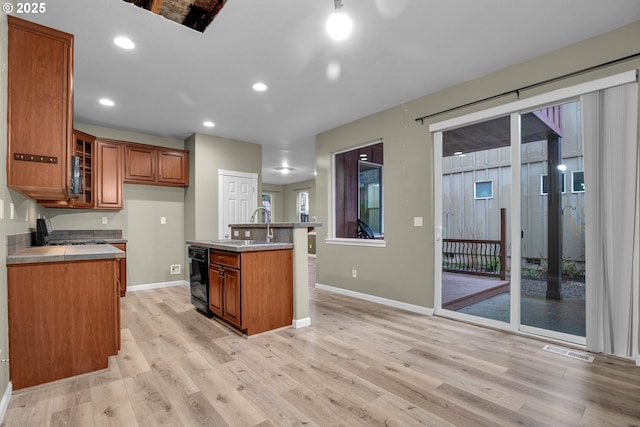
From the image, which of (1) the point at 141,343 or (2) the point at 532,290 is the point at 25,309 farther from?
(2) the point at 532,290

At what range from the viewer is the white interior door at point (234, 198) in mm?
5613

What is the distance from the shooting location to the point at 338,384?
2154 mm

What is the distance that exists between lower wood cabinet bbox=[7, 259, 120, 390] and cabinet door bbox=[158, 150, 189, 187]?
3.38 meters

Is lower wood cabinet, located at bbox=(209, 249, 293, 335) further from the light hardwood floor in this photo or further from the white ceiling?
the white ceiling

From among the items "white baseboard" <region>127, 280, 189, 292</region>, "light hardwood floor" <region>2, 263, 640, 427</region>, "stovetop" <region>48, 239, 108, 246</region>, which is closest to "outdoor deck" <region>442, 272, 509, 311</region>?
"light hardwood floor" <region>2, 263, 640, 427</region>

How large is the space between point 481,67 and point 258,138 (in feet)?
12.7

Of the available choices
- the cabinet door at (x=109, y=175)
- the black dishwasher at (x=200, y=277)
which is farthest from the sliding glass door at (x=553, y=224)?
the cabinet door at (x=109, y=175)

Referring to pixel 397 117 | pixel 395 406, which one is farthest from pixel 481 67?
pixel 395 406

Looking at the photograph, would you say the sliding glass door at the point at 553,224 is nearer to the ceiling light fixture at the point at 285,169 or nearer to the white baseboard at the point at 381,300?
the white baseboard at the point at 381,300

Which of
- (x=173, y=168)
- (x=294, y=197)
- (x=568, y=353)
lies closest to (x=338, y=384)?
(x=568, y=353)

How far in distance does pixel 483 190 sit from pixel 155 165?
5066 mm

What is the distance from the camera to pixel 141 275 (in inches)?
210

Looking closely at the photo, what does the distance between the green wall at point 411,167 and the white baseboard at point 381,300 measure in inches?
1.8

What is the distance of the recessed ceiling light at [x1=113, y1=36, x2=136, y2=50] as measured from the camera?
8.65 feet
